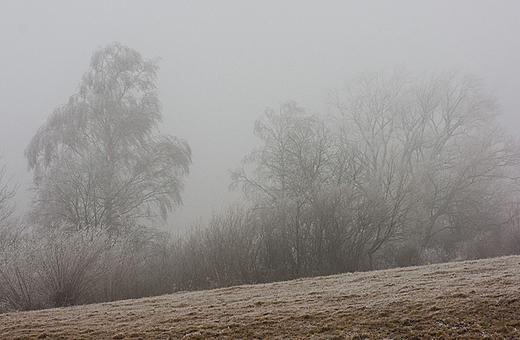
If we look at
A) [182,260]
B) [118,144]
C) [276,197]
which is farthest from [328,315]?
[118,144]

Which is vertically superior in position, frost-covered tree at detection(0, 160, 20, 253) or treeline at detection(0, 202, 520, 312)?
frost-covered tree at detection(0, 160, 20, 253)

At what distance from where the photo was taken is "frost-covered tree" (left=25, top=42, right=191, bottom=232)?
1756 cm

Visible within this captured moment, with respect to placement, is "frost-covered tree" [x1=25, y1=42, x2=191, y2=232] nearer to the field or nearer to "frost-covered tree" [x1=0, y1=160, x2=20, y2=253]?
"frost-covered tree" [x1=0, y1=160, x2=20, y2=253]

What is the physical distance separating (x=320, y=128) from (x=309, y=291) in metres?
14.4

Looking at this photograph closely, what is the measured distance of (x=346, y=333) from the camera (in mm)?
3918

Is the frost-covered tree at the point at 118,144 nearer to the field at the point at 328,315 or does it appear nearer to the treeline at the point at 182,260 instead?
the treeline at the point at 182,260

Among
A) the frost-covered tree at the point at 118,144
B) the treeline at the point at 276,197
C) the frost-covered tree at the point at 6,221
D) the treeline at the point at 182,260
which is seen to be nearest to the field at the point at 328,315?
the treeline at the point at 182,260

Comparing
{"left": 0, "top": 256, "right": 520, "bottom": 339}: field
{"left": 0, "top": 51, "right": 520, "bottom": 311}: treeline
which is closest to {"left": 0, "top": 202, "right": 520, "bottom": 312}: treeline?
{"left": 0, "top": 51, "right": 520, "bottom": 311}: treeline

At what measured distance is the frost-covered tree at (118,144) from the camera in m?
17.6

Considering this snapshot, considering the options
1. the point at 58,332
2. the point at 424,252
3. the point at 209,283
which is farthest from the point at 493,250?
the point at 58,332

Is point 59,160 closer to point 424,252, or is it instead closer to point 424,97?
point 424,252

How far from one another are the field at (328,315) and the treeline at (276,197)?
14.7 feet

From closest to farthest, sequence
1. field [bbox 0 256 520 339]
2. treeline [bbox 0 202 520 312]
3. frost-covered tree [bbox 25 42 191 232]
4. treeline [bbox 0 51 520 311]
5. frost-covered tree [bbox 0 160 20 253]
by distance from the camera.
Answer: field [bbox 0 256 520 339]
treeline [bbox 0 202 520 312]
treeline [bbox 0 51 520 311]
frost-covered tree [bbox 0 160 20 253]
frost-covered tree [bbox 25 42 191 232]

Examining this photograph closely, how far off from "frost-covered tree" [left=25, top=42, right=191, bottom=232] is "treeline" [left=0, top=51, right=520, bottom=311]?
7 centimetres
